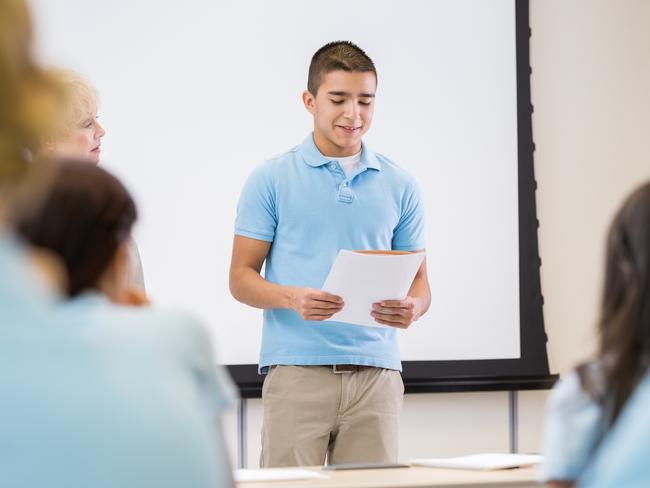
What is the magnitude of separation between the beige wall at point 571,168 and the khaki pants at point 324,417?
49.0 inches

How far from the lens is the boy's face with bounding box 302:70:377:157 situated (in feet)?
10.0

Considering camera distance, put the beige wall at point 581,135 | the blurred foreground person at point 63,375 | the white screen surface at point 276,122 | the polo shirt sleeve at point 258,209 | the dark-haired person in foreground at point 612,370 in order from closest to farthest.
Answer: the blurred foreground person at point 63,375, the dark-haired person in foreground at point 612,370, the polo shirt sleeve at point 258,209, the white screen surface at point 276,122, the beige wall at point 581,135

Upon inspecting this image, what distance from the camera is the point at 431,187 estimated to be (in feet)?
13.9

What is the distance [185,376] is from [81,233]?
0.69 ft

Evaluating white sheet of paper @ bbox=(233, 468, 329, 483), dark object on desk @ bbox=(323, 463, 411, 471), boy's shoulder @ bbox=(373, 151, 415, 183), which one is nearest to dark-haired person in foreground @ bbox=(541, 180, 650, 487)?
white sheet of paper @ bbox=(233, 468, 329, 483)

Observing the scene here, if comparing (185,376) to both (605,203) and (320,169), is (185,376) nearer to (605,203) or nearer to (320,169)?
(320,169)

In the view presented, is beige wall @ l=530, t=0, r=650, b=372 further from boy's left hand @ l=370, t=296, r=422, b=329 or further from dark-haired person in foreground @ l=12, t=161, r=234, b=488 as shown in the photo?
dark-haired person in foreground @ l=12, t=161, r=234, b=488

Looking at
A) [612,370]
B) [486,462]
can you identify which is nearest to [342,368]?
[486,462]

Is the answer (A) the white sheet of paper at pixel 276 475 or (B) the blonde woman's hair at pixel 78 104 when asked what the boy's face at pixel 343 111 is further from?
(A) the white sheet of paper at pixel 276 475

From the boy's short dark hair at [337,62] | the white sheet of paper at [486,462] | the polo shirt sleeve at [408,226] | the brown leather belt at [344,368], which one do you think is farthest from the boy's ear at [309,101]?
the white sheet of paper at [486,462]

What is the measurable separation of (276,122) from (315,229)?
A: 126 centimetres

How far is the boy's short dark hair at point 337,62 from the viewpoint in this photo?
3102 mm

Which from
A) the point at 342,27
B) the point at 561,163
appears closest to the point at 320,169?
the point at 342,27

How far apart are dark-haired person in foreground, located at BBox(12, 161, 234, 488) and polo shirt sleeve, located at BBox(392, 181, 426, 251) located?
1.94 meters
